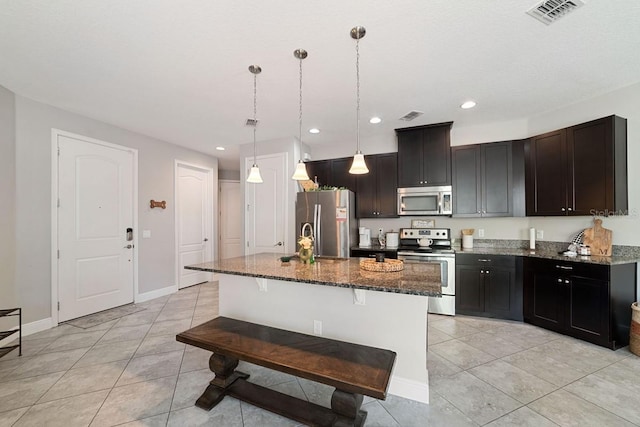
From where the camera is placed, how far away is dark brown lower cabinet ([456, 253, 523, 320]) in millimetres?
3387

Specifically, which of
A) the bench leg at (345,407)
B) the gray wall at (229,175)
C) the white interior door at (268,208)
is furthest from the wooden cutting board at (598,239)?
the gray wall at (229,175)

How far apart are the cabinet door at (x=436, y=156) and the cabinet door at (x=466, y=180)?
9cm

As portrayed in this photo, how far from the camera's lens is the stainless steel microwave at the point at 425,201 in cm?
392

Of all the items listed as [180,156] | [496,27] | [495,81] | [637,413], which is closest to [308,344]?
[637,413]

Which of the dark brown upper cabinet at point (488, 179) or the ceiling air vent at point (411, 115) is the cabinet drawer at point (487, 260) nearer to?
the dark brown upper cabinet at point (488, 179)

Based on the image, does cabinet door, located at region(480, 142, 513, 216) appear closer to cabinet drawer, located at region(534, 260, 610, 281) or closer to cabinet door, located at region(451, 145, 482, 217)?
cabinet door, located at region(451, 145, 482, 217)

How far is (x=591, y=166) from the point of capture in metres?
2.98

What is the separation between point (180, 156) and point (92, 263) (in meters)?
2.25

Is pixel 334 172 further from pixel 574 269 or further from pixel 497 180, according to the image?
pixel 574 269

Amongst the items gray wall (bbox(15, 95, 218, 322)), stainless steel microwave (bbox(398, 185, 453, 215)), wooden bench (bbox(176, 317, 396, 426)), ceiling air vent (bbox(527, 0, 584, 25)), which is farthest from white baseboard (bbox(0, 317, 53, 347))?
ceiling air vent (bbox(527, 0, 584, 25))

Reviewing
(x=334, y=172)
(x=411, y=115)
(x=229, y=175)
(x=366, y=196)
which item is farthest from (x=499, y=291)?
(x=229, y=175)

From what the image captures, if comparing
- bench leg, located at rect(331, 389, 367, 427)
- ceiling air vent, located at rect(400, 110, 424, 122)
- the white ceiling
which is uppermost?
the white ceiling

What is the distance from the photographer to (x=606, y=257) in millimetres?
2850

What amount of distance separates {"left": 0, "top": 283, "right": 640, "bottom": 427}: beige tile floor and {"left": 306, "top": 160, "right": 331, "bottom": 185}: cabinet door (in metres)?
2.86
